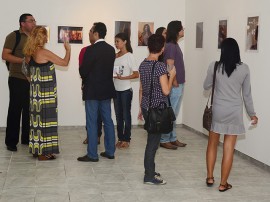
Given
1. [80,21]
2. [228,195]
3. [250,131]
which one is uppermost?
[80,21]

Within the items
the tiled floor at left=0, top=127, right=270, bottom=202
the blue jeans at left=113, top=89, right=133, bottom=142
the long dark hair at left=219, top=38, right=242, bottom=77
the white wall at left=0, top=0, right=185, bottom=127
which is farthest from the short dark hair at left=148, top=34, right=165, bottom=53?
the white wall at left=0, top=0, right=185, bottom=127

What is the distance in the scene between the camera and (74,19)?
805 centimetres

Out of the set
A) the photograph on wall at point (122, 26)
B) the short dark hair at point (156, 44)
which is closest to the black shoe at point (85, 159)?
the short dark hair at point (156, 44)

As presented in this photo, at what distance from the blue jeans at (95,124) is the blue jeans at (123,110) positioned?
60 cm

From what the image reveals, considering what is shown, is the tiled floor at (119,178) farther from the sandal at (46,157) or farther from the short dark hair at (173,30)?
the short dark hair at (173,30)

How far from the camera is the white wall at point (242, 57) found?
5.69m

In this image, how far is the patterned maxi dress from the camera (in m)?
5.76

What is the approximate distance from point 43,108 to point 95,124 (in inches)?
27.0

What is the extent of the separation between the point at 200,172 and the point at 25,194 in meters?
2.11

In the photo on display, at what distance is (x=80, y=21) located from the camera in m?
8.07

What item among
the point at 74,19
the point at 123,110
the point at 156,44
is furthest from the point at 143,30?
the point at 156,44

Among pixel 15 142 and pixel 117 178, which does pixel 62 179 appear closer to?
pixel 117 178

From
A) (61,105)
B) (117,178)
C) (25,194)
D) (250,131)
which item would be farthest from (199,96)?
(25,194)

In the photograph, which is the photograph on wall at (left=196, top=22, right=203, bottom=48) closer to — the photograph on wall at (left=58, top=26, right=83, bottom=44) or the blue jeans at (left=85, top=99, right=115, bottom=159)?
the photograph on wall at (left=58, top=26, right=83, bottom=44)
